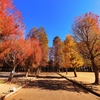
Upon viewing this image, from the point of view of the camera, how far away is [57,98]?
12.8 m

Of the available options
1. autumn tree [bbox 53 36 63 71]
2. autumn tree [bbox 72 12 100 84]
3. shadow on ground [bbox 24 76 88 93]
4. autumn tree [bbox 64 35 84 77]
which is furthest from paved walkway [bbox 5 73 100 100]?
autumn tree [bbox 53 36 63 71]

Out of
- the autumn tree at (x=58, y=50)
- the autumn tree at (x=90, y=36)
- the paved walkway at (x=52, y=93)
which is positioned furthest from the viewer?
the autumn tree at (x=58, y=50)

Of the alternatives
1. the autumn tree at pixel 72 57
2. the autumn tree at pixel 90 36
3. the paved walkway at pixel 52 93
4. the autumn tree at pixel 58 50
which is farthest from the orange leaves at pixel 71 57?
the autumn tree at pixel 58 50

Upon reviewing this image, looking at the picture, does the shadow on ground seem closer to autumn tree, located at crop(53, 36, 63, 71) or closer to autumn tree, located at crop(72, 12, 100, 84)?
autumn tree, located at crop(72, 12, 100, 84)

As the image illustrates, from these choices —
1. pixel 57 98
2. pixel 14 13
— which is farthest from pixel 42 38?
pixel 57 98

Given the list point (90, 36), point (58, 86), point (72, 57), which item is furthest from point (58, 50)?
point (58, 86)

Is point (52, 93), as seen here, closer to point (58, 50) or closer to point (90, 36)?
point (90, 36)

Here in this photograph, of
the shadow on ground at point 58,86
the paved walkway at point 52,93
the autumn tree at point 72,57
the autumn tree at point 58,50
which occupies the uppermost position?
the autumn tree at point 58,50

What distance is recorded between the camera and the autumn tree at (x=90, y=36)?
22.9 m

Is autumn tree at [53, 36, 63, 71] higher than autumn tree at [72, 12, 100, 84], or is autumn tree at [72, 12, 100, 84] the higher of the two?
autumn tree at [53, 36, 63, 71]

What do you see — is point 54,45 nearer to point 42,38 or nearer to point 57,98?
point 42,38

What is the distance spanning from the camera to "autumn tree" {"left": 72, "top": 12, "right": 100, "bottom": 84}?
75.2 ft

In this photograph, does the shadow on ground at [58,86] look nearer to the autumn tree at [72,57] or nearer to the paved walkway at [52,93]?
the paved walkway at [52,93]

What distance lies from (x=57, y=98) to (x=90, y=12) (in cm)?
1477
